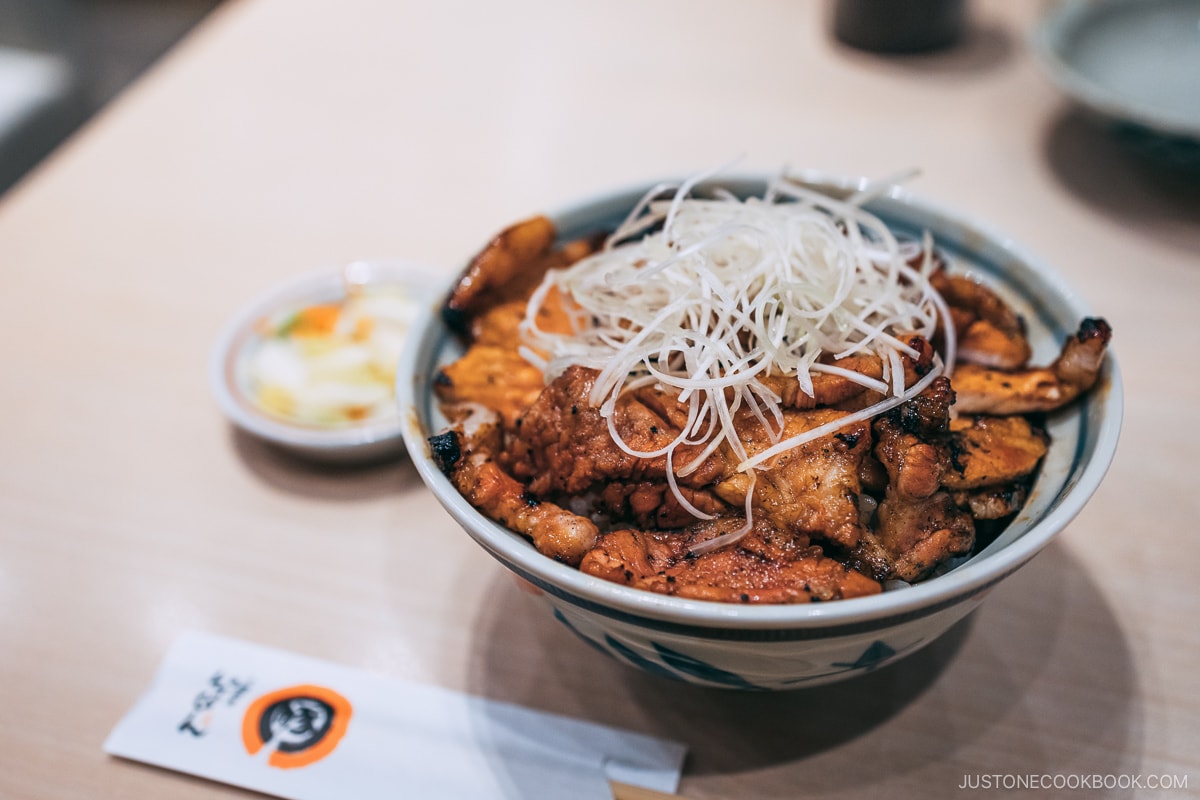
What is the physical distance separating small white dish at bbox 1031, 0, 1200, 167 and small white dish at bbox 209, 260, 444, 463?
1450 mm

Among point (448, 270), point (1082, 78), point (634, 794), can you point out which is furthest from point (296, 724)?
point (1082, 78)

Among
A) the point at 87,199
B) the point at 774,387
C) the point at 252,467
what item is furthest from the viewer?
the point at 87,199

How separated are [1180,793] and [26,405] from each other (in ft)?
6.30

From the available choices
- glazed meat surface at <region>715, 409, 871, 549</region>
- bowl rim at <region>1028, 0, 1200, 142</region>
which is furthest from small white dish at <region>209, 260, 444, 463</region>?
bowl rim at <region>1028, 0, 1200, 142</region>

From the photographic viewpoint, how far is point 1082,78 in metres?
2.00

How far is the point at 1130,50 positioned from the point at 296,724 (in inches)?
93.6

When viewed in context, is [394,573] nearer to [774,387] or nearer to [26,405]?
[774,387]

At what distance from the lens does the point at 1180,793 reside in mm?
1047

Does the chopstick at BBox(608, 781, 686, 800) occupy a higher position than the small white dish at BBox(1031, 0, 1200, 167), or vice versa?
the small white dish at BBox(1031, 0, 1200, 167)

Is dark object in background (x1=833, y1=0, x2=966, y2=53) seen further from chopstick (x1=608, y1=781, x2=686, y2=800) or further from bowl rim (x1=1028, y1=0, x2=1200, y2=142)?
chopstick (x1=608, y1=781, x2=686, y2=800)

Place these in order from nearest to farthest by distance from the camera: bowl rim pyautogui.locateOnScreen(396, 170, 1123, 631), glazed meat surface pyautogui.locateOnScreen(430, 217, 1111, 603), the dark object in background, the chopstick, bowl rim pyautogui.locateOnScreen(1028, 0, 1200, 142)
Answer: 1. bowl rim pyautogui.locateOnScreen(396, 170, 1123, 631)
2. glazed meat surface pyautogui.locateOnScreen(430, 217, 1111, 603)
3. the chopstick
4. bowl rim pyautogui.locateOnScreen(1028, 0, 1200, 142)
5. the dark object in background

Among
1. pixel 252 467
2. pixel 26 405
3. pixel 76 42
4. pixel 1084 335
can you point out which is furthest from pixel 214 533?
pixel 76 42

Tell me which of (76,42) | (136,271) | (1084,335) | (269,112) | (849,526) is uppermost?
(1084,335)

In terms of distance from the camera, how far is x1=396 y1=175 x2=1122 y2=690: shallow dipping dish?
81 centimetres
